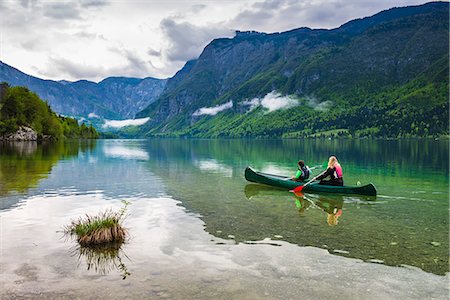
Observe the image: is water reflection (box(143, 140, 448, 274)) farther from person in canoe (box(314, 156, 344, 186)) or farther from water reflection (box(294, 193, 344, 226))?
person in canoe (box(314, 156, 344, 186))

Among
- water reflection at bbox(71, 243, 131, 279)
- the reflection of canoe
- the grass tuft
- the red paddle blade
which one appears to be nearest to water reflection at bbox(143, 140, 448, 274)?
the reflection of canoe

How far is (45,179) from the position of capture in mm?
38719

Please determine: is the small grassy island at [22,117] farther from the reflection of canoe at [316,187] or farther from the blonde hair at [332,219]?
the blonde hair at [332,219]

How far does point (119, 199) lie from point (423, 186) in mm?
26705

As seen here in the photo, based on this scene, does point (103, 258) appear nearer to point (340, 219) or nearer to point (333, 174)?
point (340, 219)

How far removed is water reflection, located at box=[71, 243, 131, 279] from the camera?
13.6 meters

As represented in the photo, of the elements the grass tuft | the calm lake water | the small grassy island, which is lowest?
the calm lake water

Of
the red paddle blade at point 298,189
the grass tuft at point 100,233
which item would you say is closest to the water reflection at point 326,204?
the red paddle blade at point 298,189

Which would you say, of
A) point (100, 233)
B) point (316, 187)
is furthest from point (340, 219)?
point (100, 233)

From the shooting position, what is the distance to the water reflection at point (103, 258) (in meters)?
13.6

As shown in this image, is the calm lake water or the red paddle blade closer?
the calm lake water

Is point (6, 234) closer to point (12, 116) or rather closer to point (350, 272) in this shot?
point (350, 272)

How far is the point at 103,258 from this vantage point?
14.7m

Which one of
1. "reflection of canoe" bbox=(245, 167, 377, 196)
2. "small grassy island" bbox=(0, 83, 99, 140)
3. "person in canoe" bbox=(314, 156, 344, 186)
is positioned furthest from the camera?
"small grassy island" bbox=(0, 83, 99, 140)
